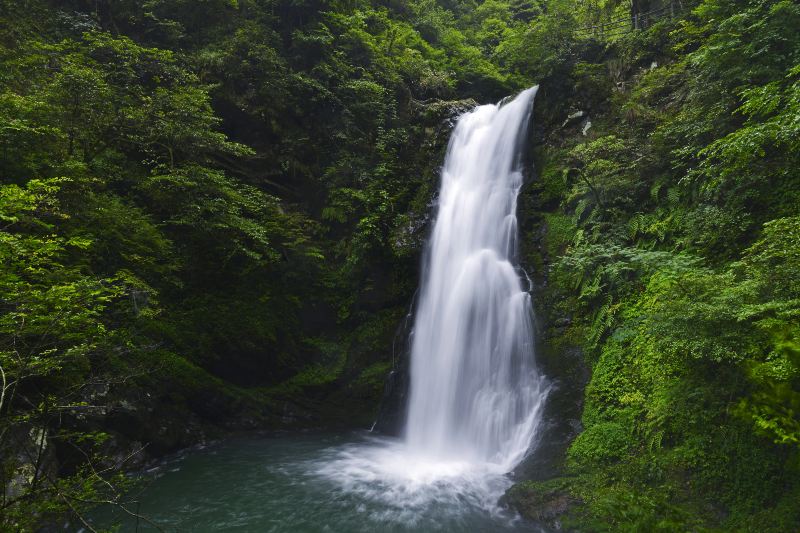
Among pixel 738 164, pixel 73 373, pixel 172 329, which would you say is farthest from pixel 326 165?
pixel 738 164

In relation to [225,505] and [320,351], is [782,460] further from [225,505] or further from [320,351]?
[320,351]

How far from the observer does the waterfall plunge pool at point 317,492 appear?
7.17 metres

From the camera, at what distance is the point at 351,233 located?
603 inches

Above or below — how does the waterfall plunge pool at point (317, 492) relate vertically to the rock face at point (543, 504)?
below

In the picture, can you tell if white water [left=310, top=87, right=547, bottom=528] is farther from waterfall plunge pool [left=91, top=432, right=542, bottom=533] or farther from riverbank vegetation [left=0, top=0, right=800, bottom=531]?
riverbank vegetation [left=0, top=0, right=800, bottom=531]

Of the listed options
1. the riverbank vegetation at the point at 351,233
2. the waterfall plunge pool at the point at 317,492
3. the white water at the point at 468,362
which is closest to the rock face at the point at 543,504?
the riverbank vegetation at the point at 351,233

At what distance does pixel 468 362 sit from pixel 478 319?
1.21 metres

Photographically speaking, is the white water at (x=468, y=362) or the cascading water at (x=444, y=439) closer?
the cascading water at (x=444, y=439)

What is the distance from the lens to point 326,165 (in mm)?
16062

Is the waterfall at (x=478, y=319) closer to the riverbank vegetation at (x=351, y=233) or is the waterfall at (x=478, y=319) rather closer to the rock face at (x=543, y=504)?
the riverbank vegetation at (x=351, y=233)

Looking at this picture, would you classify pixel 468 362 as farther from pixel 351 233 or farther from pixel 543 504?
pixel 351 233

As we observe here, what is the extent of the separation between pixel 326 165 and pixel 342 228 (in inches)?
102

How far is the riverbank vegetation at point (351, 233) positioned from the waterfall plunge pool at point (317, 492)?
0.85m

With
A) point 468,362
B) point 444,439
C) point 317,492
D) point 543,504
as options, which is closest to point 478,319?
point 468,362
